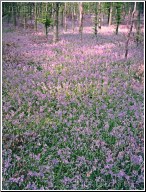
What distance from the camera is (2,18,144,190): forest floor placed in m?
4.98

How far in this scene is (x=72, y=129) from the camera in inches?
260

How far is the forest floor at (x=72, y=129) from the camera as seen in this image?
4980 millimetres

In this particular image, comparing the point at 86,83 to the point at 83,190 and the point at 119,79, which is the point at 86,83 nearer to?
the point at 119,79

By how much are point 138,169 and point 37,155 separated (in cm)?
206

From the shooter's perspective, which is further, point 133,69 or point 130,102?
point 133,69

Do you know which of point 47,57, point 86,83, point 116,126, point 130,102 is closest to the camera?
point 116,126

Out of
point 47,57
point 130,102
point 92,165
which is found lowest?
point 92,165

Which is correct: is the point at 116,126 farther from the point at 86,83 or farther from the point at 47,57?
the point at 47,57

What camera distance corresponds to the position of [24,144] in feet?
19.7

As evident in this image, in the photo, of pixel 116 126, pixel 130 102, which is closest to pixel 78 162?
pixel 116 126

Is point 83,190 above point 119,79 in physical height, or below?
below

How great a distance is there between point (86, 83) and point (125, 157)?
15.0 feet

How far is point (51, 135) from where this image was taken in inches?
260

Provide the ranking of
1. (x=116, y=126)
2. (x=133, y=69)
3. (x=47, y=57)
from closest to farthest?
1. (x=116, y=126)
2. (x=133, y=69)
3. (x=47, y=57)
